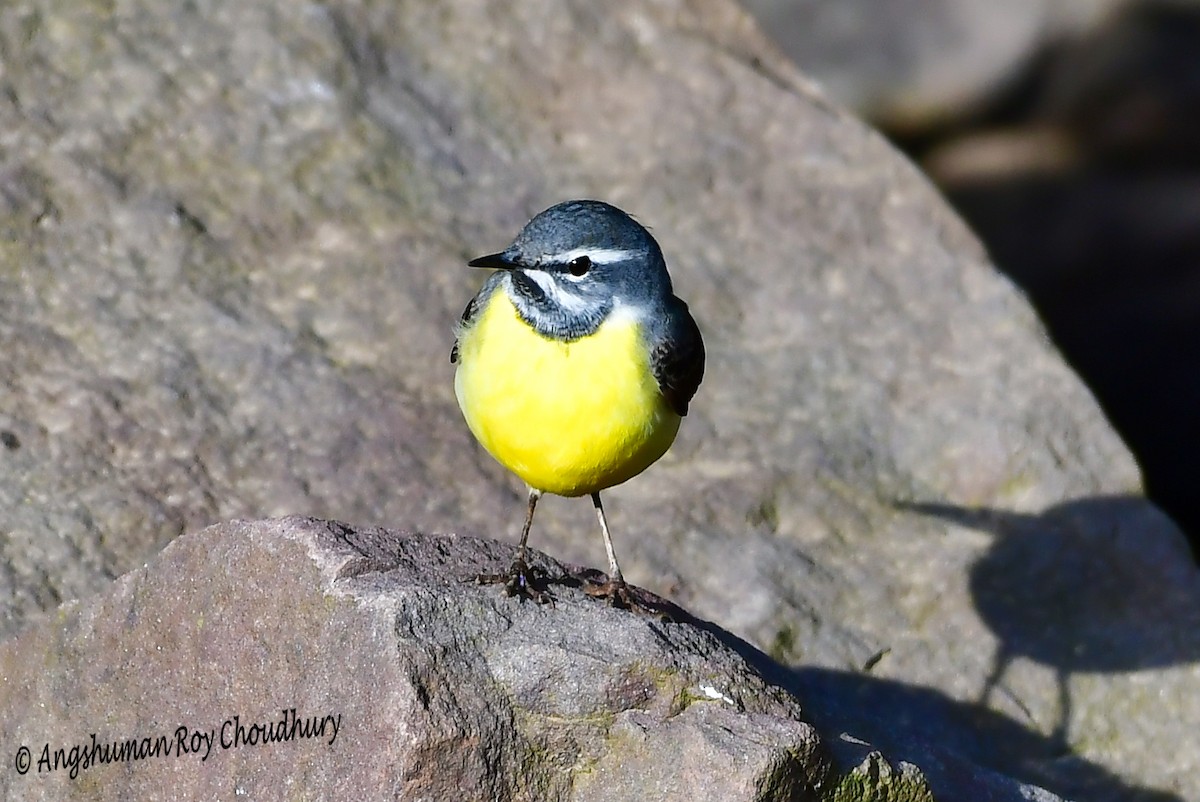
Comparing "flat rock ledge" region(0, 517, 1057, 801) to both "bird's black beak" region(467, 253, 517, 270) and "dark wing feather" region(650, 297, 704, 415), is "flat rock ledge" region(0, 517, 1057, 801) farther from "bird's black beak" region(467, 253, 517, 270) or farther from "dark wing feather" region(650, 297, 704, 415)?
"bird's black beak" region(467, 253, 517, 270)

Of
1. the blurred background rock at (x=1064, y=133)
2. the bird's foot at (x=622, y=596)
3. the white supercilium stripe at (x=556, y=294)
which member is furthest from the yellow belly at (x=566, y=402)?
the blurred background rock at (x=1064, y=133)

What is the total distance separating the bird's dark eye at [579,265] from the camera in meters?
6.18

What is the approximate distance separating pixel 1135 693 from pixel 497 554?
3988mm

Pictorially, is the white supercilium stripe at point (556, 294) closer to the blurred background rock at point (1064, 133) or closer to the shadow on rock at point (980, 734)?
the shadow on rock at point (980, 734)

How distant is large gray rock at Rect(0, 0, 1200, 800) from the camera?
7875mm

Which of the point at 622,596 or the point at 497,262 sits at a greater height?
the point at 497,262

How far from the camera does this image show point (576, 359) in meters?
6.09

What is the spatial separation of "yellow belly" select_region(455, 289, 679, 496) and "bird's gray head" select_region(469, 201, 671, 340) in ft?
0.23

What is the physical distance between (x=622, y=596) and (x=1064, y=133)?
16051mm

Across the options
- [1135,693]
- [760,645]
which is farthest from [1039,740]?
[760,645]

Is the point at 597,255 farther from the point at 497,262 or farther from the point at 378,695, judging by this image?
the point at 378,695

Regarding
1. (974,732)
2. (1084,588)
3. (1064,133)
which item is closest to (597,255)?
(974,732)

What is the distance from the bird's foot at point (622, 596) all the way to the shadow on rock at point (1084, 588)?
2.50 meters

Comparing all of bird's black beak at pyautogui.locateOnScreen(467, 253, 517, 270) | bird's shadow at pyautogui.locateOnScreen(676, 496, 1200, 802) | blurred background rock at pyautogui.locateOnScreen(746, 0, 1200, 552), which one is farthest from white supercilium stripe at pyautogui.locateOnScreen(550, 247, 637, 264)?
blurred background rock at pyautogui.locateOnScreen(746, 0, 1200, 552)
